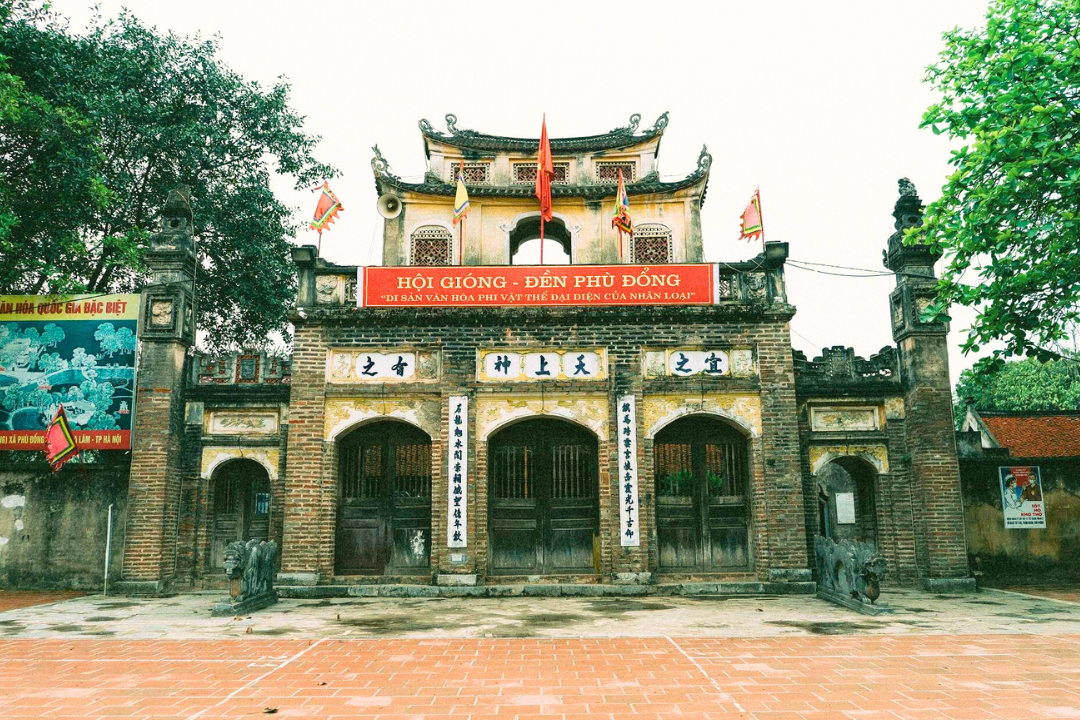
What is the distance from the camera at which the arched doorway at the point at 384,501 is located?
39.0ft

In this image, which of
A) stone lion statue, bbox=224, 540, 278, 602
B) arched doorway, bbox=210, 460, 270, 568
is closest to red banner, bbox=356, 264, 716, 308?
arched doorway, bbox=210, 460, 270, 568

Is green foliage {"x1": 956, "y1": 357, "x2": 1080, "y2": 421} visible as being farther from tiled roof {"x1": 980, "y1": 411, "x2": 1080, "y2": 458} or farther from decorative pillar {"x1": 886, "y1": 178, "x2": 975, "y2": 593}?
decorative pillar {"x1": 886, "y1": 178, "x2": 975, "y2": 593}

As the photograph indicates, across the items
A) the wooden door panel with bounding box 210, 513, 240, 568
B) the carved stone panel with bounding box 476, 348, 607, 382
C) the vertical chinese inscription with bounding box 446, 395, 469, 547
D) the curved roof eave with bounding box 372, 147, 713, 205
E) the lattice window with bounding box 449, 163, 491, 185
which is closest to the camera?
the vertical chinese inscription with bounding box 446, 395, 469, 547

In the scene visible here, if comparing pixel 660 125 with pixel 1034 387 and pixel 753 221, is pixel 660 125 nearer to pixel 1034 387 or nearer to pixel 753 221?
pixel 753 221

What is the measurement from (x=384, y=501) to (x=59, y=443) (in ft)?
18.2

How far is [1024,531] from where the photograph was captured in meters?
12.6

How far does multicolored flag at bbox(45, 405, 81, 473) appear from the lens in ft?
38.8

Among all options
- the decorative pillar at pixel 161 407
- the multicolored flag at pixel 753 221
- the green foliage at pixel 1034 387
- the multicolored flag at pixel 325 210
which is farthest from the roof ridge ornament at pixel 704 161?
the green foliage at pixel 1034 387

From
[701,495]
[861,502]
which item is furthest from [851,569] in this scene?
[861,502]

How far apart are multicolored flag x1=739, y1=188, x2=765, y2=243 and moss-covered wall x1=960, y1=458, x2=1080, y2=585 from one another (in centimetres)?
550

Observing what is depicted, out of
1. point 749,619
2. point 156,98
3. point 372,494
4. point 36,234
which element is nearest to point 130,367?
point 36,234

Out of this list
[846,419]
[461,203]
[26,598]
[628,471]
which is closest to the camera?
[26,598]

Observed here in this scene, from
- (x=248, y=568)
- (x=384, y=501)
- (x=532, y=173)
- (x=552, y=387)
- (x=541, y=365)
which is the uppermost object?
(x=532, y=173)

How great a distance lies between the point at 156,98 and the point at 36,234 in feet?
16.6
